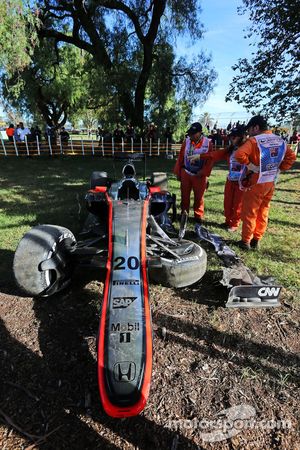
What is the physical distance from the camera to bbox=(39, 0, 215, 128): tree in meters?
16.3

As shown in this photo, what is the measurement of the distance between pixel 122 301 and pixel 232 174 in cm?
365

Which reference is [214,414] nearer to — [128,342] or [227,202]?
[128,342]

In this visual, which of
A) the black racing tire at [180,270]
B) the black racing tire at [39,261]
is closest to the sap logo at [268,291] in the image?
the black racing tire at [180,270]

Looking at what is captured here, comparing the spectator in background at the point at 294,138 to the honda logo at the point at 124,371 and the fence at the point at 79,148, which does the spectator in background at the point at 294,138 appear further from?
the honda logo at the point at 124,371

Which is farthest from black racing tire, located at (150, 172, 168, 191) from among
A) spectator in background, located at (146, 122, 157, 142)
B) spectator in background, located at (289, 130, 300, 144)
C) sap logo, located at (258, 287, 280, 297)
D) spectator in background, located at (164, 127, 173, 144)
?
spectator in background, located at (289, 130, 300, 144)

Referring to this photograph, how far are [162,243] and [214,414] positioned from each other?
195cm

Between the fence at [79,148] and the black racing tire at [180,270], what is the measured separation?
41.8 feet

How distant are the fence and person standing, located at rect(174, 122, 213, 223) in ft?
33.1

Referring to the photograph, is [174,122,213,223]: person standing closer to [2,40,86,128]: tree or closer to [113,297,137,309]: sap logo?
[113,297,137,309]: sap logo

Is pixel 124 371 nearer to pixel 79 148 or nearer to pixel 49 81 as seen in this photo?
pixel 79 148

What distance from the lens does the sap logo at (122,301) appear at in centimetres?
259

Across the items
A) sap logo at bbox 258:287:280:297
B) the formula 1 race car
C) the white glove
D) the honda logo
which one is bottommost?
sap logo at bbox 258:287:280:297

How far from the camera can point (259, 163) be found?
171 inches

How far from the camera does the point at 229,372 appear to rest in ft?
8.64
